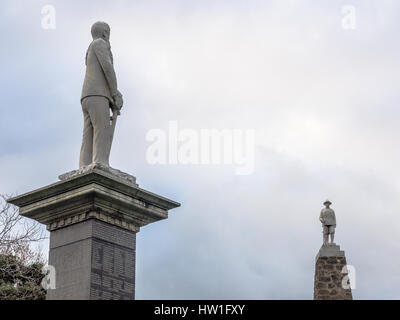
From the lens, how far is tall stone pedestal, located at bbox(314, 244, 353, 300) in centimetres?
3703

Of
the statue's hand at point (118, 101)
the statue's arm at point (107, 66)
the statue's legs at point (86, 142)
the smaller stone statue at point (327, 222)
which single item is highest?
the smaller stone statue at point (327, 222)

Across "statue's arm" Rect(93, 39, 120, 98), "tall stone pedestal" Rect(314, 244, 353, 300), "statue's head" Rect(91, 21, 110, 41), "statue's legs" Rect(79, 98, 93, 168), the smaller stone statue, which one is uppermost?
the smaller stone statue

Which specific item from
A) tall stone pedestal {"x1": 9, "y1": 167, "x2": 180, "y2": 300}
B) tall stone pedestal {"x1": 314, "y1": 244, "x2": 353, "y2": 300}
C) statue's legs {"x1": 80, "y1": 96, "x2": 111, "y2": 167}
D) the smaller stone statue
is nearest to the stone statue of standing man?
statue's legs {"x1": 80, "y1": 96, "x2": 111, "y2": 167}

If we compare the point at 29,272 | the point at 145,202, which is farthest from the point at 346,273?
the point at 145,202

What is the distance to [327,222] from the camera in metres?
38.4

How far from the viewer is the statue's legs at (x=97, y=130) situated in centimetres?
1346

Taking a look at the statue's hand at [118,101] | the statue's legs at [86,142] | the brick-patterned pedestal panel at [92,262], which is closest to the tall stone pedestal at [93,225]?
the brick-patterned pedestal panel at [92,262]

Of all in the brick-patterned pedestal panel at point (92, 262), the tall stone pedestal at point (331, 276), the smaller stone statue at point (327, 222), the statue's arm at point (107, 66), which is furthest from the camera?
the smaller stone statue at point (327, 222)

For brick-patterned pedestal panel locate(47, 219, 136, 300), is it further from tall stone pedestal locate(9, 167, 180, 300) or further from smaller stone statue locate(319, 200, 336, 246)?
smaller stone statue locate(319, 200, 336, 246)

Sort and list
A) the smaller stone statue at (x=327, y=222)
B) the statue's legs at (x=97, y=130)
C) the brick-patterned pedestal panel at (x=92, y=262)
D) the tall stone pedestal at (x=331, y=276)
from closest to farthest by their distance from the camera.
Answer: the brick-patterned pedestal panel at (x=92, y=262), the statue's legs at (x=97, y=130), the tall stone pedestal at (x=331, y=276), the smaller stone statue at (x=327, y=222)

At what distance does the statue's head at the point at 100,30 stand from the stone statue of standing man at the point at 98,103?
10 cm

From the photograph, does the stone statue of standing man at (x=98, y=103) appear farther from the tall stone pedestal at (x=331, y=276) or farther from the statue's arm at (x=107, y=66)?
the tall stone pedestal at (x=331, y=276)

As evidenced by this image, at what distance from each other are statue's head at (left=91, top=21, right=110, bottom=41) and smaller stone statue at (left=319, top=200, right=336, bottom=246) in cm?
2527
